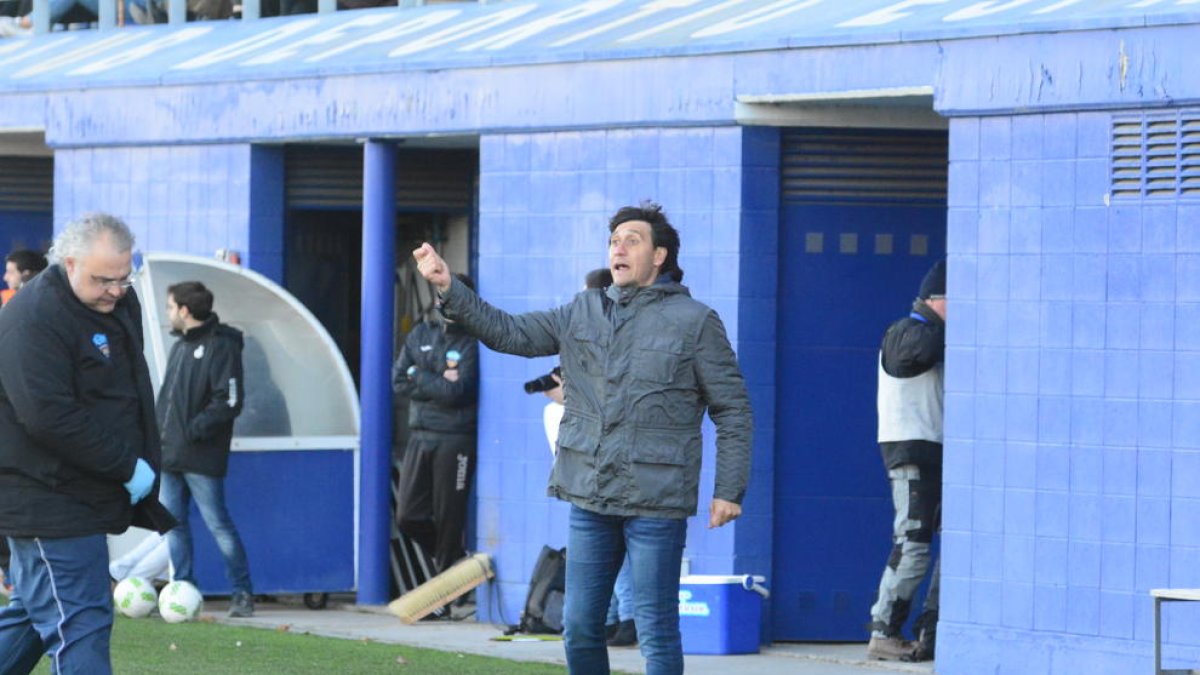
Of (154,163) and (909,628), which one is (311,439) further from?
(909,628)

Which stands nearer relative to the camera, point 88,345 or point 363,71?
point 88,345

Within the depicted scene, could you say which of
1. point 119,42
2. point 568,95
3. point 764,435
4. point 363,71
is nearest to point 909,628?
point 764,435

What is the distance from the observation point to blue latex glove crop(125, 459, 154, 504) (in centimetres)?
789

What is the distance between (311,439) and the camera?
48.3 feet

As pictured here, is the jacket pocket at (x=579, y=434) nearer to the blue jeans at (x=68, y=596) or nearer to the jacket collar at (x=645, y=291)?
the jacket collar at (x=645, y=291)

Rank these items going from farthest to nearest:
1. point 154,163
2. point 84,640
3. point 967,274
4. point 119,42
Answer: point 119,42
point 154,163
point 967,274
point 84,640

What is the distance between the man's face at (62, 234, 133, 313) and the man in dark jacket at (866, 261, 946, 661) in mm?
5028

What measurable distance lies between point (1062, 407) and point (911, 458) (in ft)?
3.52

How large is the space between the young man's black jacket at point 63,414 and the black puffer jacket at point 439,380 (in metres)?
6.14

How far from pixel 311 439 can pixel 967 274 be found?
4698 mm

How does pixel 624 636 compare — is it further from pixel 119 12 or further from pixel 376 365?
pixel 119 12

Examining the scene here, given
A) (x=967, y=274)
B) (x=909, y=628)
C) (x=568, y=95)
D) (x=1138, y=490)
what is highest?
(x=568, y=95)

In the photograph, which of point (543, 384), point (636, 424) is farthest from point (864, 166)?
point (636, 424)

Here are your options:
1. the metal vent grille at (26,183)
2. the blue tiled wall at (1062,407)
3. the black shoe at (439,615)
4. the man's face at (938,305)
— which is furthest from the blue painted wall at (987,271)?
the metal vent grille at (26,183)
